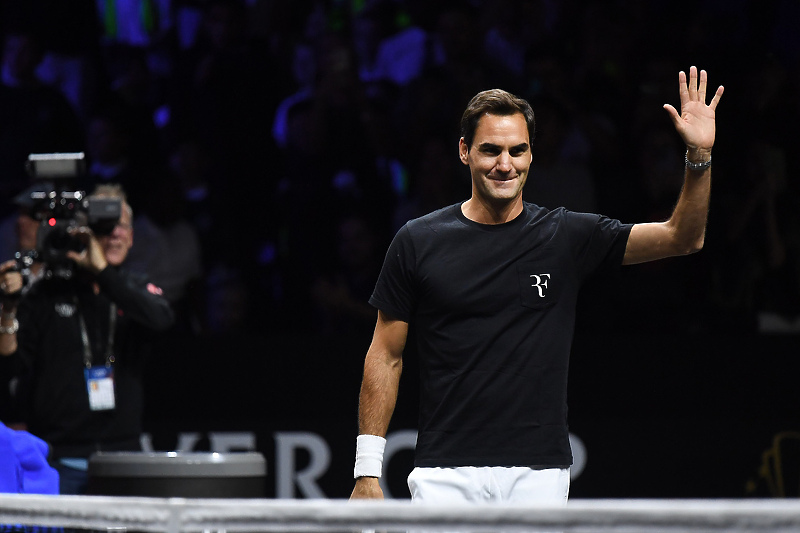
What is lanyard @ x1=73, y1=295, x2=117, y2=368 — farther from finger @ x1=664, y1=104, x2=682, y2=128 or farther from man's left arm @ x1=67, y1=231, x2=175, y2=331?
finger @ x1=664, y1=104, x2=682, y2=128

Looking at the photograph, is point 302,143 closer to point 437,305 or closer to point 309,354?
point 309,354

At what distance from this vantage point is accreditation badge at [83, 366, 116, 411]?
16.2 ft

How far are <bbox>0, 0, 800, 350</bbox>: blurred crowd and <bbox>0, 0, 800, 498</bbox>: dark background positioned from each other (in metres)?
0.01

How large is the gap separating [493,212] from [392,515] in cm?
155

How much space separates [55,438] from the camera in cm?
497

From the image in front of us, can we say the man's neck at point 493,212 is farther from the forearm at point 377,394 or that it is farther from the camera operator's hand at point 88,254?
the camera operator's hand at point 88,254

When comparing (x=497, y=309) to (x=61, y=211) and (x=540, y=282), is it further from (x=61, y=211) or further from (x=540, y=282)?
(x=61, y=211)

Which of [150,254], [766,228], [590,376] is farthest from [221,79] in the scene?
[766,228]

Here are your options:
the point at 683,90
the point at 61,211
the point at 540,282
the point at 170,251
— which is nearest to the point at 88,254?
the point at 61,211

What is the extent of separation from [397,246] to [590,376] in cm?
313

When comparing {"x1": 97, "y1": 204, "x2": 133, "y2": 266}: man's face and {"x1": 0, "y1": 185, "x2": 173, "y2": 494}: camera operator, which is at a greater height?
{"x1": 97, "y1": 204, "x2": 133, "y2": 266}: man's face

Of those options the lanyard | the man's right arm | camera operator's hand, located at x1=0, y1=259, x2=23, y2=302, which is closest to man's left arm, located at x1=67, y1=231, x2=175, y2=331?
the lanyard

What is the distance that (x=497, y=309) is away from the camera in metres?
3.24

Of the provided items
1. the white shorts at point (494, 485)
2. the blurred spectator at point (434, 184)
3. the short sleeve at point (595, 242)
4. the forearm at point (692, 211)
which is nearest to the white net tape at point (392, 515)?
the white shorts at point (494, 485)
